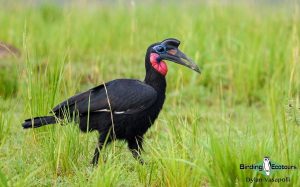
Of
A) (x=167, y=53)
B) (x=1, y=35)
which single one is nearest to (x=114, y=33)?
(x=1, y=35)

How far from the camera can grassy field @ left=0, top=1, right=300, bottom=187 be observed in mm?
4016

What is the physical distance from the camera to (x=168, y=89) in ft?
24.4

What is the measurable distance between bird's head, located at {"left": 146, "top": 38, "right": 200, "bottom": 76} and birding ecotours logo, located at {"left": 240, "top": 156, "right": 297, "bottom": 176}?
128 cm

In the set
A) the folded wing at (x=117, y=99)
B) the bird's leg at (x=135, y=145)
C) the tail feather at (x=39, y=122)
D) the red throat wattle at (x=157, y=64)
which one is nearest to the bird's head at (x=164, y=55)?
the red throat wattle at (x=157, y=64)

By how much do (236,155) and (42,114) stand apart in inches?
68.3

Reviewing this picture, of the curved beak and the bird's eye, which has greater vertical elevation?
the bird's eye

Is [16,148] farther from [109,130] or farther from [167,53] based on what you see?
[167,53]

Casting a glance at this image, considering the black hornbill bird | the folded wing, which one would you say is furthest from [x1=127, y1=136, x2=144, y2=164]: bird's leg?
the folded wing

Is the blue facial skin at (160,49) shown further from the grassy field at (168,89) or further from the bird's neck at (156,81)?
the grassy field at (168,89)

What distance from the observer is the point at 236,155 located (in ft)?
12.8

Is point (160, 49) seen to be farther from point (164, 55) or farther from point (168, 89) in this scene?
point (168, 89)

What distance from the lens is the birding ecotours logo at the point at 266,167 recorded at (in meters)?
3.80

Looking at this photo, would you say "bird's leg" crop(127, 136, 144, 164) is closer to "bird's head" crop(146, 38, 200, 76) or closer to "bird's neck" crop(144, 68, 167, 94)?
"bird's neck" crop(144, 68, 167, 94)

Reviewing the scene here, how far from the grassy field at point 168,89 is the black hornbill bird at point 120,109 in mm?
103
